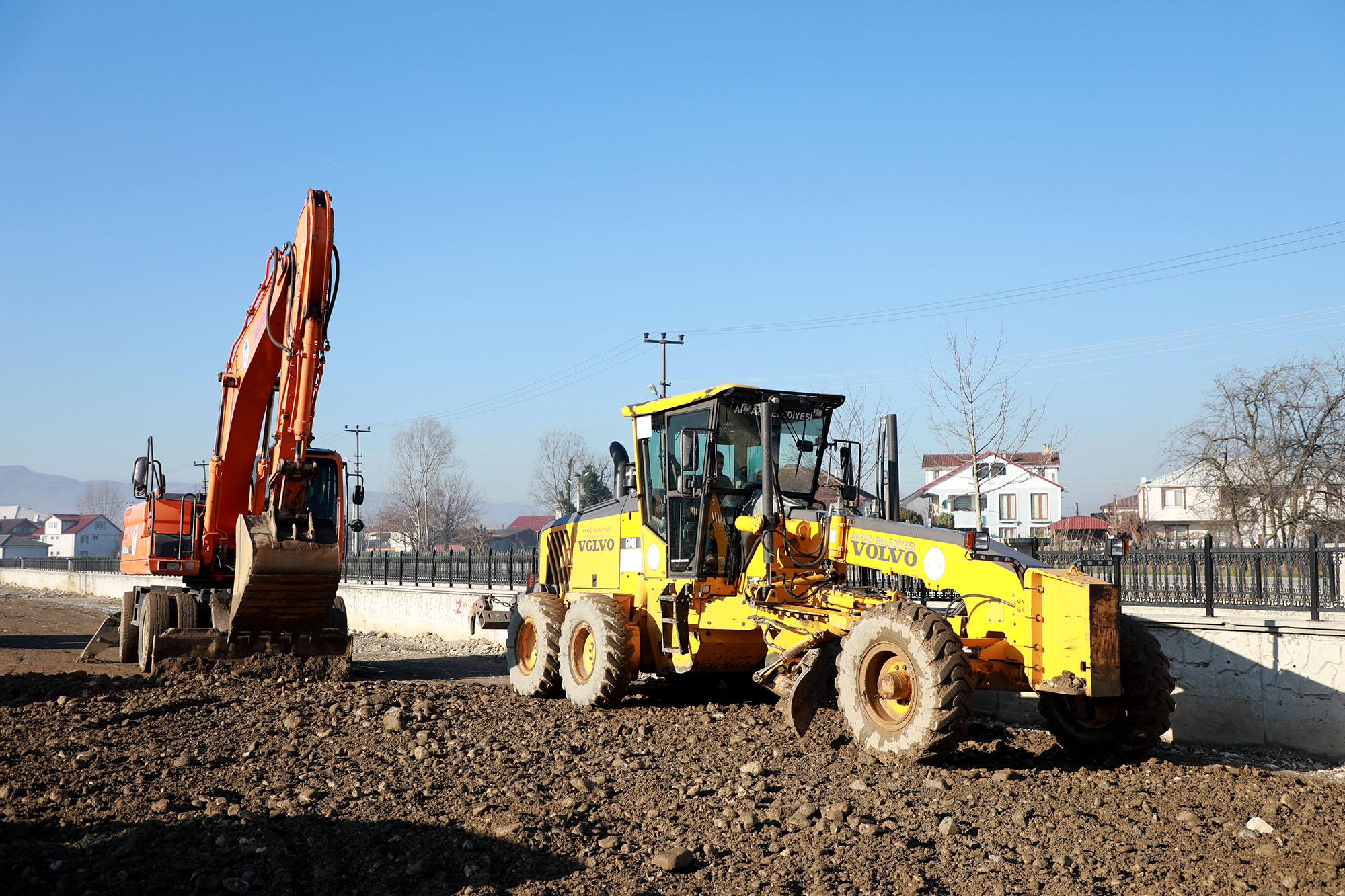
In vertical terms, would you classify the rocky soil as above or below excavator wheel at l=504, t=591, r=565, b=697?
below

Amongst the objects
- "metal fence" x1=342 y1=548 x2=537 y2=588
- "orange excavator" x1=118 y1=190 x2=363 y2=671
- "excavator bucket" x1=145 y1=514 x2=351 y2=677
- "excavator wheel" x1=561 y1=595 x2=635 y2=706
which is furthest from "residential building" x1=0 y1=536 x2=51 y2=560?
"excavator wheel" x1=561 y1=595 x2=635 y2=706

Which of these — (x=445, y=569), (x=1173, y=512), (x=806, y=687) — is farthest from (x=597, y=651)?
(x=1173, y=512)

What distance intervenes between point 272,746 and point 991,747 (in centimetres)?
565

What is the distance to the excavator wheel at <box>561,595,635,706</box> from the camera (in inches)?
401

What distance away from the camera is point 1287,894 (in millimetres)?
4867

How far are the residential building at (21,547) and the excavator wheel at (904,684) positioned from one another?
128 metres

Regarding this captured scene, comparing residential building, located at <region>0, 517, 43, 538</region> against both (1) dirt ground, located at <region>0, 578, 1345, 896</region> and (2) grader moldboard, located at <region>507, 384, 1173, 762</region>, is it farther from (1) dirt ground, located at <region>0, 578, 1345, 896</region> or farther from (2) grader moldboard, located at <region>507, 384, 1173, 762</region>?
(1) dirt ground, located at <region>0, 578, 1345, 896</region>

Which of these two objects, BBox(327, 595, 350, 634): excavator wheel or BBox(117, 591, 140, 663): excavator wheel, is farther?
BBox(117, 591, 140, 663): excavator wheel

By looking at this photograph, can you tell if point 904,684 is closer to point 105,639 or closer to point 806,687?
point 806,687

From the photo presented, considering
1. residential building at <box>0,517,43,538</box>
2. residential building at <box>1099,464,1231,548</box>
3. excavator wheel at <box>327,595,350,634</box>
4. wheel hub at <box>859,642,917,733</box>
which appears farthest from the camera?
residential building at <box>0,517,43,538</box>

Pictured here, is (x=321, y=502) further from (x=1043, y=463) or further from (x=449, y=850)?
(x=1043, y=463)

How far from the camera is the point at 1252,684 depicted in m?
8.83

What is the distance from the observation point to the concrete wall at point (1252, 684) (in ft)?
27.6

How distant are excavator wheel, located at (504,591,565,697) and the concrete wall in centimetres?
457
